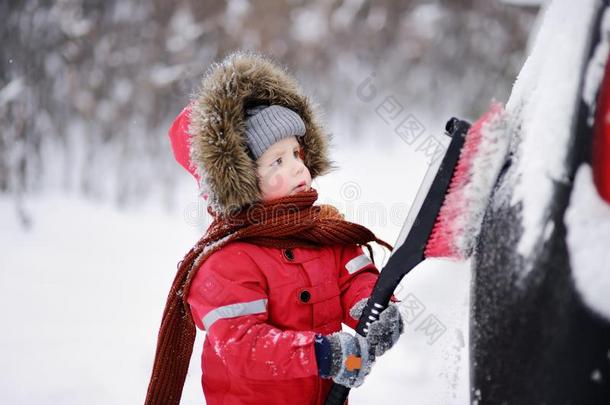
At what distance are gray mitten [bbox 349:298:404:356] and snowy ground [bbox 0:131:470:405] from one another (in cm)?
14

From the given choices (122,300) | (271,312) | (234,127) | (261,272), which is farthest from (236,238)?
(122,300)

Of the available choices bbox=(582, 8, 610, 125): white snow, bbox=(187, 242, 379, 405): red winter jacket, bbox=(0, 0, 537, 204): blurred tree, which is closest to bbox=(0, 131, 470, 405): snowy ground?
bbox=(187, 242, 379, 405): red winter jacket

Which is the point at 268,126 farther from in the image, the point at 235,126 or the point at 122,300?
the point at 122,300

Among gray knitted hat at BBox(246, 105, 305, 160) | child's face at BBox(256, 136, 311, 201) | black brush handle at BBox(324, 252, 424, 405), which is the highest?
gray knitted hat at BBox(246, 105, 305, 160)

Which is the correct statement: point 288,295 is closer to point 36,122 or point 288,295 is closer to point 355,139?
point 36,122

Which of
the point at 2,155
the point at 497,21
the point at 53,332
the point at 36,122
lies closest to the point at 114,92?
the point at 36,122

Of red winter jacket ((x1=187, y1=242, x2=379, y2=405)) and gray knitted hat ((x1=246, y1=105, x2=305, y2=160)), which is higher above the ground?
gray knitted hat ((x1=246, y1=105, x2=305, y2=160))

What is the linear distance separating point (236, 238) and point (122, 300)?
3.10 metres

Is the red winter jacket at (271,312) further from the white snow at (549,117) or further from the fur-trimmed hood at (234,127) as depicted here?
the white snow at (549,117)

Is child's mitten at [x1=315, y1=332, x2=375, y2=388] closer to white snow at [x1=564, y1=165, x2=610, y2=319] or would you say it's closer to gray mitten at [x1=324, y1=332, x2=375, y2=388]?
gray mitten at [x1=324, y1=332, x2=375, y2=388]

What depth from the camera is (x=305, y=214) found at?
1.84m

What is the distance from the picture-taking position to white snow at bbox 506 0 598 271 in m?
→ 1.06

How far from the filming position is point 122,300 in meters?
4.50

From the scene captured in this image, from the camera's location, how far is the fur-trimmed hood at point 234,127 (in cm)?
181
